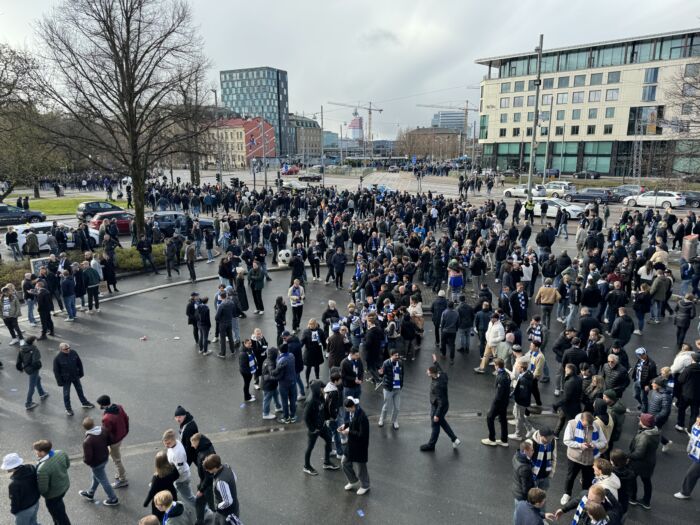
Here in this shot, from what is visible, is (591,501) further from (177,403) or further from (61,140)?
(61,140)

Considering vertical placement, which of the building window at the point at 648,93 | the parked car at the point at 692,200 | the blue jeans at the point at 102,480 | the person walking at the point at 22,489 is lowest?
the blue jeans at the point at 102,480

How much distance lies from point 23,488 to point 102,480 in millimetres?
1070

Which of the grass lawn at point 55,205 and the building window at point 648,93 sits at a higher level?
the building window at point 648,93

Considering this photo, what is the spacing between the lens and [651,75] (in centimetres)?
6341

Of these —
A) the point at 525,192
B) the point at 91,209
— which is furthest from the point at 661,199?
the point at 91,209

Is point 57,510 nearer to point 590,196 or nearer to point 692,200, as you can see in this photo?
point 590,196

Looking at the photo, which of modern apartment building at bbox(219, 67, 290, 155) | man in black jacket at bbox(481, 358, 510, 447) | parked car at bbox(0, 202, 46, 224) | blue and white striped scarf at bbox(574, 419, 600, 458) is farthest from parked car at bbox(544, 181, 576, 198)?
modern apartment building at bbox(219, 67, 290, 155)

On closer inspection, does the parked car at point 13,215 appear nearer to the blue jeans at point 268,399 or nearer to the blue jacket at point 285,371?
the blue jeans at point 268,399

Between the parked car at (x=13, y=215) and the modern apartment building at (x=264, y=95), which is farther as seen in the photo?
the modern apartment building at (x=264, y=95)

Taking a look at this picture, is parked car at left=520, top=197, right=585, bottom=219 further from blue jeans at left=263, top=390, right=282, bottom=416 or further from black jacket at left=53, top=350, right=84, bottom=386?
black jacket at left=53, top=350, right=84, bottom=386

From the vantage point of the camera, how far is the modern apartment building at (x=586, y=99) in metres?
62.4

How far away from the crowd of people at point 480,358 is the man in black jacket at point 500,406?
3 centimetres

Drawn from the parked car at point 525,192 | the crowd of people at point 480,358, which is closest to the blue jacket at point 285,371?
the crowd of people at point 480,358

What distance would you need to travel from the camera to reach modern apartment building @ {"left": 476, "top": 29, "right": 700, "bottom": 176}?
62406mm
